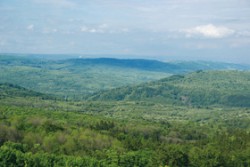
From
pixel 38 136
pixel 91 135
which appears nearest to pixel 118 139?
pixel 91 135

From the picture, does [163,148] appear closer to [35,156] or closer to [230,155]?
[230,155]

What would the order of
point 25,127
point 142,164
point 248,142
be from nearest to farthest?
point 142,164 → point 25,127 → point 248,142

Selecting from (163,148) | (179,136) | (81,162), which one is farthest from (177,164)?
(179,136)

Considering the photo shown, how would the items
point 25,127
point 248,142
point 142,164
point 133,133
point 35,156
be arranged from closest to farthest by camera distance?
point 35,156, point 142,164, point 25,127, point 248,142, point 133,133

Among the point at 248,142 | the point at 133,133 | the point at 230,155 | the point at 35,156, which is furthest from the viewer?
the point at 133,133

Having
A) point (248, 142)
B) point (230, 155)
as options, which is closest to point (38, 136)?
point (230, 155)

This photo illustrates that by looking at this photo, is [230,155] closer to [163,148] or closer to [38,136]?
[163,148]

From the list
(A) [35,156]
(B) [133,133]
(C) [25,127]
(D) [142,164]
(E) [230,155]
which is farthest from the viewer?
(B) [133,133]

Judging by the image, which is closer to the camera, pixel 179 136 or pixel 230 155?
pixel 230 155

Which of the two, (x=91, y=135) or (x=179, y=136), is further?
(x=179, y=136)
